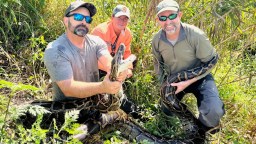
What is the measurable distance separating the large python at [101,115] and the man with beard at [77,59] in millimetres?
148

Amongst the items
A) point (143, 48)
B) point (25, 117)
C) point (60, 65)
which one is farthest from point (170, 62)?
point (25, 117)

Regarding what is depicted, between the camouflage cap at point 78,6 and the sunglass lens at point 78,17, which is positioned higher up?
the camouflage cap at point 78,6

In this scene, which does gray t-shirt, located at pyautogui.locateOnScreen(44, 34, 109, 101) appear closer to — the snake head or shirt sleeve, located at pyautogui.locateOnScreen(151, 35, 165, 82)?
the snake head

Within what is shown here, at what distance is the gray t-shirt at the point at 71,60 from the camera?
128 inches

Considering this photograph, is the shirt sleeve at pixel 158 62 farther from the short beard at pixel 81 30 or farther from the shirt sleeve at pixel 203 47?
the short beard at pixel 81 30

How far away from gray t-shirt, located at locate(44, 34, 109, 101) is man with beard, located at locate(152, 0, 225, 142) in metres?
0.82

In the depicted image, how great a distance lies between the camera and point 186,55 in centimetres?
404

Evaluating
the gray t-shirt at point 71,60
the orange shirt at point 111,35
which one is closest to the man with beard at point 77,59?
the gray t-shirt at point 71,60

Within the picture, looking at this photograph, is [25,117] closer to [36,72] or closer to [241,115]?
[36,72]

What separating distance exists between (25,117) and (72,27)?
990mm

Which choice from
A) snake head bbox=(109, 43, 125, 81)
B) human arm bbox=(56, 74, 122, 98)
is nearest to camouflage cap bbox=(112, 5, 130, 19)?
human arm bbox=(56, 74, 122, 98)

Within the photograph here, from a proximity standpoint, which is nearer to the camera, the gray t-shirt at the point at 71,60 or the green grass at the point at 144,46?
the gray t-shirt at the point at 71,60

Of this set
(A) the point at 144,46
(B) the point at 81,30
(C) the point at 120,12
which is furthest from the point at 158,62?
(B) the point at 81,30

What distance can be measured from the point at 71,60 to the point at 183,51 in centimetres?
138
